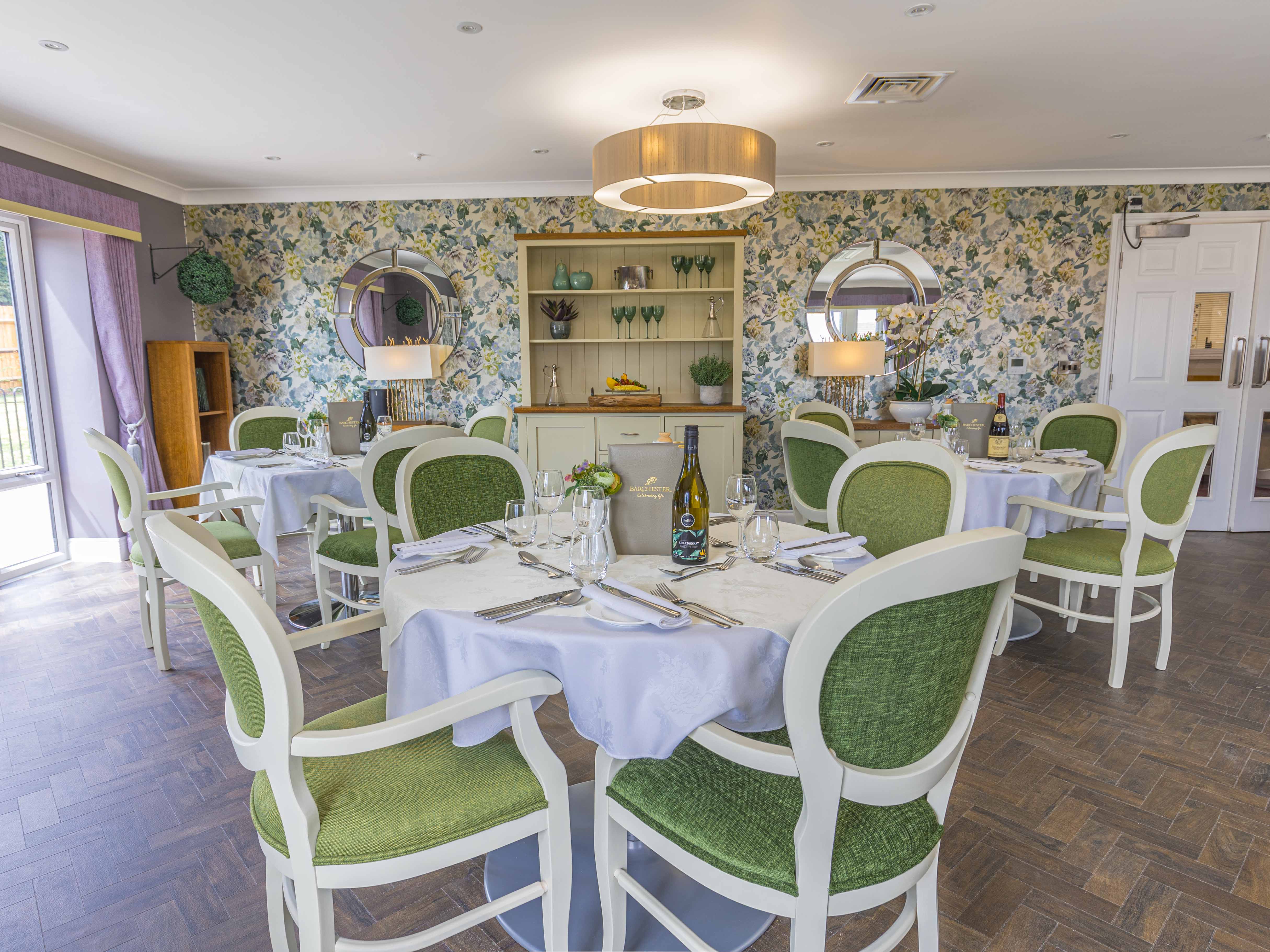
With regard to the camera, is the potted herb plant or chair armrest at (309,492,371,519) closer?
chair armrest at (309,492,371,519)

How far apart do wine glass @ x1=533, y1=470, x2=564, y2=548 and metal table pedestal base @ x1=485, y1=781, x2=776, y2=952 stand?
2.17ft

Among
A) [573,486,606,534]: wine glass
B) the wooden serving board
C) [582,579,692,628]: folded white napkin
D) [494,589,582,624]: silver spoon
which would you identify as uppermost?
the wooden serving board

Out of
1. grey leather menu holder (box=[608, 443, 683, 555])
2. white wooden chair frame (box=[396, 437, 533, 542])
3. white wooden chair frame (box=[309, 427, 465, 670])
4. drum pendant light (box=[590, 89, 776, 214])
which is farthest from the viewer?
white wooden chair frame (box=[309, 427, 465, 670])

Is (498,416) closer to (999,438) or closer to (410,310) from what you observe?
(410,310)

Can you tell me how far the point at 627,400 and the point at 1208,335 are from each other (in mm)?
4453

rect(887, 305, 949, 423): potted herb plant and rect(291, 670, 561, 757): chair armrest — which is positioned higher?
rect(887, 305, 949, 423): potted herb plant

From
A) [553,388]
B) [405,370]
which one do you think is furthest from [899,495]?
[405,370]

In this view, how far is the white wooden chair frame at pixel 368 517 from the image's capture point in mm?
2762

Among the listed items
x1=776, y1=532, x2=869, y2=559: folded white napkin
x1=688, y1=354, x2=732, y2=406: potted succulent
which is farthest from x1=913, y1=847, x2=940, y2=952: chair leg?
x1=688, y1=354, x2=732, y2=406: potted succulent

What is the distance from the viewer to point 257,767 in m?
1.26

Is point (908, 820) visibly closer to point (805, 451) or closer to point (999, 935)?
point (999, 935)

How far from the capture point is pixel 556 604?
143 cm

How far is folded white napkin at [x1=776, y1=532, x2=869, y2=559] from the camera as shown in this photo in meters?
1.75

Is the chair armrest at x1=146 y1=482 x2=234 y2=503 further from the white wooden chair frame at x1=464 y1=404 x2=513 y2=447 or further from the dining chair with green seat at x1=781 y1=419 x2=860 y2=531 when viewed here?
the dining chair with green seat at x1=781 y1=419 x2=860 y2=531
